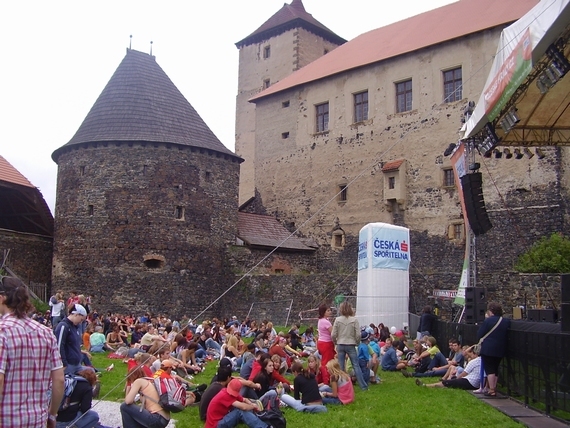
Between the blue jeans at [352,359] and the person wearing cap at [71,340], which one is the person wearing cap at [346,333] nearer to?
the blue jeans at [352,359]

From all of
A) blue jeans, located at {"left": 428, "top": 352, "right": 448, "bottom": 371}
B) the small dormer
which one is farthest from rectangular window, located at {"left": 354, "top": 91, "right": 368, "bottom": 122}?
blue jeans, located at {"left": 428, "top": 352, "right": 448, "bottom": 371}

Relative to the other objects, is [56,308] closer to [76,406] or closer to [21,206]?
[76,406]

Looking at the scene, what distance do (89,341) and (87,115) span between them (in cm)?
1405

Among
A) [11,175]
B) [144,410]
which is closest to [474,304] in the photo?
[144,410]

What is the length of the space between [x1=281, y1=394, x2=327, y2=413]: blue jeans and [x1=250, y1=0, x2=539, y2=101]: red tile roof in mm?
19718

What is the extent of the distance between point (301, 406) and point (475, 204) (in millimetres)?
6683

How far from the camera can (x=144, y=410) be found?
7.04 m

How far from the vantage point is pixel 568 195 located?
2355cm

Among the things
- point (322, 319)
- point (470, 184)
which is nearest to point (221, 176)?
point (470, 184)

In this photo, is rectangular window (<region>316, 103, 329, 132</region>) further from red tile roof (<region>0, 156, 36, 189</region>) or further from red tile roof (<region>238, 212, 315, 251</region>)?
red tile roof (<region>0, 156, 36, 189</region>)

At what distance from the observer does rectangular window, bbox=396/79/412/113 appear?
92.7 ft

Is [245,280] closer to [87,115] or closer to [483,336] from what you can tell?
[87,115]

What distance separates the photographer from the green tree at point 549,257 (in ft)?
69.5

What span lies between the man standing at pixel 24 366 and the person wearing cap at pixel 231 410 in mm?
3568
